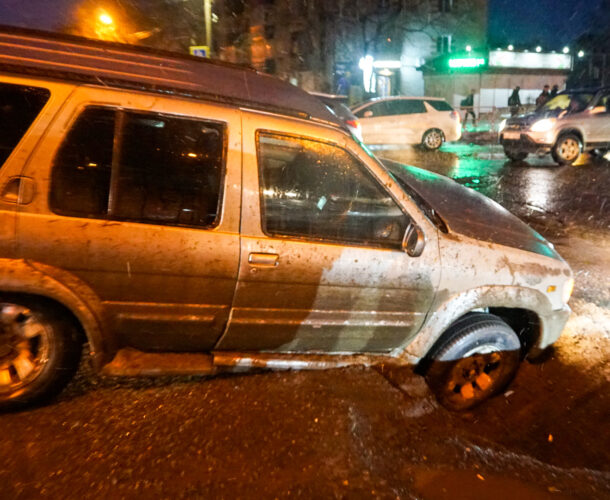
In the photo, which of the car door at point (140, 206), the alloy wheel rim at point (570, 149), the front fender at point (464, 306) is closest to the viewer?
the car door at point (140, 206)

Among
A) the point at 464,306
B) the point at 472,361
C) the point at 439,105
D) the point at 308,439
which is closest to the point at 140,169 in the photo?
the point at 308,439

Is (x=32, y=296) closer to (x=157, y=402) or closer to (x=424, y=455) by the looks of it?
(x=157, y=402)

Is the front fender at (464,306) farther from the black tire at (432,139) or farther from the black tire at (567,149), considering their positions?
the black tire at (432,139)

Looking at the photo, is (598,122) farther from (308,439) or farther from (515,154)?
(308,439)

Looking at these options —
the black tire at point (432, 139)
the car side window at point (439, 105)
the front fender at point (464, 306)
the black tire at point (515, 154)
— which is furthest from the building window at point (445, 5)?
the front fender at point (464, 306)

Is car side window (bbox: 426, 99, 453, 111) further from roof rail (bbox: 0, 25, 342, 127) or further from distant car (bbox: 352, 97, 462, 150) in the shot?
roof rail (bbox: 0, 25, 342, 127)

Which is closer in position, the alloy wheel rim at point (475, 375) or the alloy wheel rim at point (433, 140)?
the alloy wheel rim at point (475, 375)

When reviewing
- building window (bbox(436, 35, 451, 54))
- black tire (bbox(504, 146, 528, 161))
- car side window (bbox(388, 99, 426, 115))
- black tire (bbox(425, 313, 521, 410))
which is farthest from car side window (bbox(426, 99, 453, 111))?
building window (bbox(436, 35, 451, 54))

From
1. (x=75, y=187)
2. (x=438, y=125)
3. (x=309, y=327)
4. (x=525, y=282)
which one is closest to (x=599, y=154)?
(x=438, y=125)

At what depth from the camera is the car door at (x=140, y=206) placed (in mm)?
2512

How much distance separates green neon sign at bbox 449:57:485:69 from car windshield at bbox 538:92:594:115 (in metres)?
19.8

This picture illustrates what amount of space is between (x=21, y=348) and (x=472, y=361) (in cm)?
285

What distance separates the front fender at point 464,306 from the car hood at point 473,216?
1.04 feet

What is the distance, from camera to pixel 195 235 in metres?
2.65
